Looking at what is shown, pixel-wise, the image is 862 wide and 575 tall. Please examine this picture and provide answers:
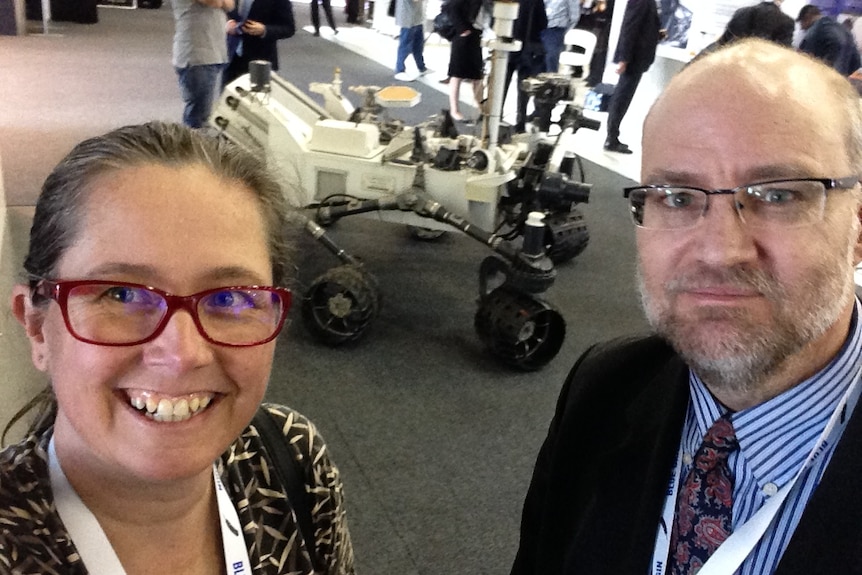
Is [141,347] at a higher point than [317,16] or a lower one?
higher

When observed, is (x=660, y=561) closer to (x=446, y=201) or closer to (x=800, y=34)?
(x=446, y=201)

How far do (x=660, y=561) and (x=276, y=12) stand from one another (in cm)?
373

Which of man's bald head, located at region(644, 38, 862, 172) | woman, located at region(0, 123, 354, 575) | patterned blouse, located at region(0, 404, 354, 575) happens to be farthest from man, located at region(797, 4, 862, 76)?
woman, located at region(0, 123, 354, 575)

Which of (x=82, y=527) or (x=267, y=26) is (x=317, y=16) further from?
(x=82, y=527)

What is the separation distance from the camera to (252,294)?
2.92ft

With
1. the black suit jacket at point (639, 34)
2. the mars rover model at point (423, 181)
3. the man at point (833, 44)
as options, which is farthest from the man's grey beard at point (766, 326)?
the black suit jacket at point (639, 34)

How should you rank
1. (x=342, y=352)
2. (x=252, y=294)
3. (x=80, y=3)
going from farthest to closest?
(x=80, y=3) < (x=342, y=352) < (x=252, y=294)

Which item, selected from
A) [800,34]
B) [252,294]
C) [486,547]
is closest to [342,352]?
[486,547]

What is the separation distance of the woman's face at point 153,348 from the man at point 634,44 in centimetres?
589

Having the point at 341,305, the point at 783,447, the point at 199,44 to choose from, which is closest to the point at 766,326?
the point at 783,447

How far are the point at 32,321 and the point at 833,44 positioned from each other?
5.94 meters

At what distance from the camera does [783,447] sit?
39.0 inches

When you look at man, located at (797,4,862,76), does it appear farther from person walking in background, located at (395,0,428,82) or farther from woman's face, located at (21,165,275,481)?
woman's face, located at (21,165,275,481)

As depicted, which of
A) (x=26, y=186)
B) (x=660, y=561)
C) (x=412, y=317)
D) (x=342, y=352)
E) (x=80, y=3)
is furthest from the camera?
(x=80, y=3)
